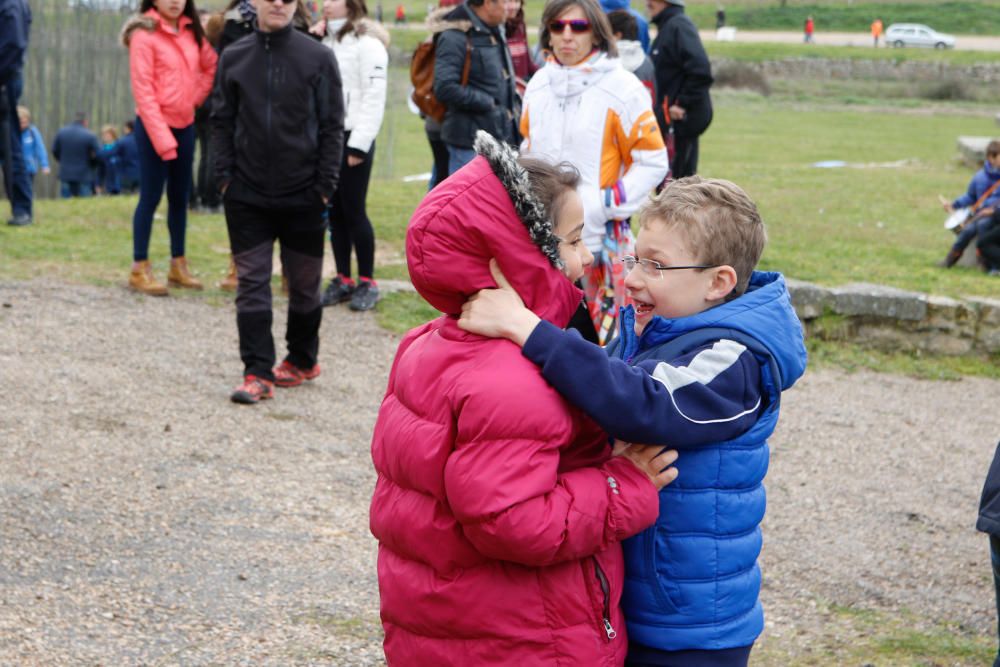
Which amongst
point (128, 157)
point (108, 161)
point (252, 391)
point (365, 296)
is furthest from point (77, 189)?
point (252, 391)

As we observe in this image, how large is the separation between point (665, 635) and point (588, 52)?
3.82m

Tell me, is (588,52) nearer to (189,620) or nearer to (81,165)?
(189,620)

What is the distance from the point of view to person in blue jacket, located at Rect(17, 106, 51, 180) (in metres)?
13.2

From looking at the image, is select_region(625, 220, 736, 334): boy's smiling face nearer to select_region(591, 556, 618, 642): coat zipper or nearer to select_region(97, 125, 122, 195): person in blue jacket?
select_region(591, 556, 618, 642): coat zipper

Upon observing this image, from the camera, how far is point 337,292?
8.30m

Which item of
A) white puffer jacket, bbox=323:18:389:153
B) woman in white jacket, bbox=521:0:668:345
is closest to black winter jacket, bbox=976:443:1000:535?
woman in white jacket, bbox=521:0:668:345

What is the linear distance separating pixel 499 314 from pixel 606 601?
58cm

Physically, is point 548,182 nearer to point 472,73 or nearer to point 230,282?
point 472,73

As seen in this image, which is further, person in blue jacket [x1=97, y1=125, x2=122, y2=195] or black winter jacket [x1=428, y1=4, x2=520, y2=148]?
person in blue jacket [x1=97, y1=125, x2=122, y2=195]

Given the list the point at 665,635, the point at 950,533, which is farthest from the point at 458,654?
the point at 950,533

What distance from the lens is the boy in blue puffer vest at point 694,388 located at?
233 cm

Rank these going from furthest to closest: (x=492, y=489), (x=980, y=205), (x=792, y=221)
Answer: (x=792, y=221)
(x=980, y=205)
(x=492, y=489)

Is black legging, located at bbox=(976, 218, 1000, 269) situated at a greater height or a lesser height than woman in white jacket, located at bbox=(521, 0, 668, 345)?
lesser

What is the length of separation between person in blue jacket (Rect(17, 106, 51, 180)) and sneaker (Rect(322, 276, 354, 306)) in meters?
6.08
